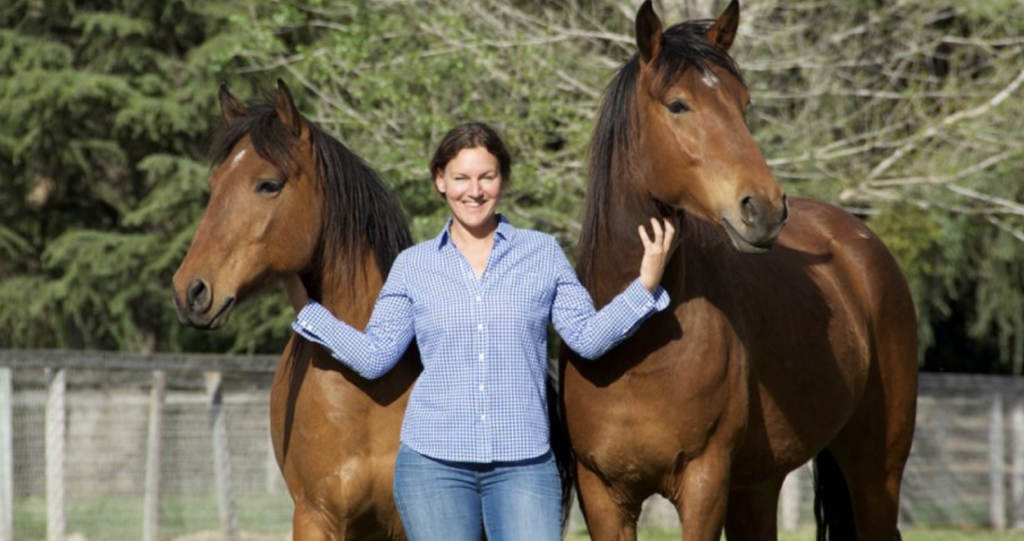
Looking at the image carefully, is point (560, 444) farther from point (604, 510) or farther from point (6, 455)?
point (6, 455)

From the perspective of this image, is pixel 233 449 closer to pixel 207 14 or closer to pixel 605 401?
pixel 207 14

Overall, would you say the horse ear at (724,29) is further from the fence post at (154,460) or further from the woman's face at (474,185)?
the fence post at (154,460)

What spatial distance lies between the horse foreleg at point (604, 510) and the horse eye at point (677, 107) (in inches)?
47.2

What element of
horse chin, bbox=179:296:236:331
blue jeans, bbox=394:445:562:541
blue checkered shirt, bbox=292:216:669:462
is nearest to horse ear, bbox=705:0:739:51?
blue checkered shirt, bbox=292:216:669:462

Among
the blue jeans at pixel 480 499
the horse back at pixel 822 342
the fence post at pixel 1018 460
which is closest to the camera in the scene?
the blue jeans at pixel 480 499

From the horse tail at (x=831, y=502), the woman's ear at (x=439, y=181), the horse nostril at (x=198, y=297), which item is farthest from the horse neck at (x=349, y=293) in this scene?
the horse tail at (x=831, y=502)

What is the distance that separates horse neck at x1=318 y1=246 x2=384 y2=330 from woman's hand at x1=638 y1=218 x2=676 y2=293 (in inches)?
42.1

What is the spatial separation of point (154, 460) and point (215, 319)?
6615 millimetres

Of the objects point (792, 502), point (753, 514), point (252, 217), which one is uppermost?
point (252, 217)

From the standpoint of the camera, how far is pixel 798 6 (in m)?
12.2

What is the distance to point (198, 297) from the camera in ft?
14.8

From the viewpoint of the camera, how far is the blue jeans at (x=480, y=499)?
4.01 m

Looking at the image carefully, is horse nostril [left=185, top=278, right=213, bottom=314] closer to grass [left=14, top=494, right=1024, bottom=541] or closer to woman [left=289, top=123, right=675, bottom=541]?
woman [left=289, top=123, right=675, bottom=541]

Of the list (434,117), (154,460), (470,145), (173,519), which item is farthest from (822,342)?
(173,519)
